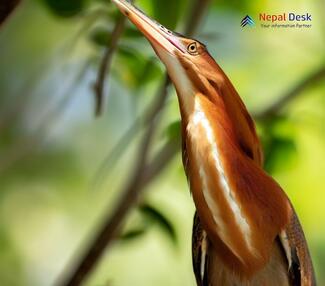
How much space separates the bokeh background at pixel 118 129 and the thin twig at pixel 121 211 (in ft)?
0.08

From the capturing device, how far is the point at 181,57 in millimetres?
916

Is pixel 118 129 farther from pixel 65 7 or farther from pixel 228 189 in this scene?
pixel 228 189

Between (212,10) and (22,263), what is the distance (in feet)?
1.87

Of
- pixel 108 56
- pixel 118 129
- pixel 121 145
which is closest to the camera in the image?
pixel 108 56

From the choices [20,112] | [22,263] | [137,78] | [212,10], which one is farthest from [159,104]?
[22,263]

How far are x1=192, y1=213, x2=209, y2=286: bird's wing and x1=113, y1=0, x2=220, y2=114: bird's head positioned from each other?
5.8 inches

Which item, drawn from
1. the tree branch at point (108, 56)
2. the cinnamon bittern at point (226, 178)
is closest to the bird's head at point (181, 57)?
the cinnamon bittern at point (226, 178)

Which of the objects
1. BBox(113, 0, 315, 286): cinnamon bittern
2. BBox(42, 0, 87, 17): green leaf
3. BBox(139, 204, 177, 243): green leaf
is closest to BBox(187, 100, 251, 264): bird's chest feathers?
BBox(113, 0, 315, 286): cinnamon bittern

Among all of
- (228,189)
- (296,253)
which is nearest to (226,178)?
(228,189)

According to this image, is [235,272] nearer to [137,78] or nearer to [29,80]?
[137,78]

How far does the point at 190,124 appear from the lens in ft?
2.98

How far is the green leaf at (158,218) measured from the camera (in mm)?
1069

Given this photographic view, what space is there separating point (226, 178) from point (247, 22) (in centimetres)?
27

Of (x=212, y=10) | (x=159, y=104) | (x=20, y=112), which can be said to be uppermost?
(x=212, y=10)
